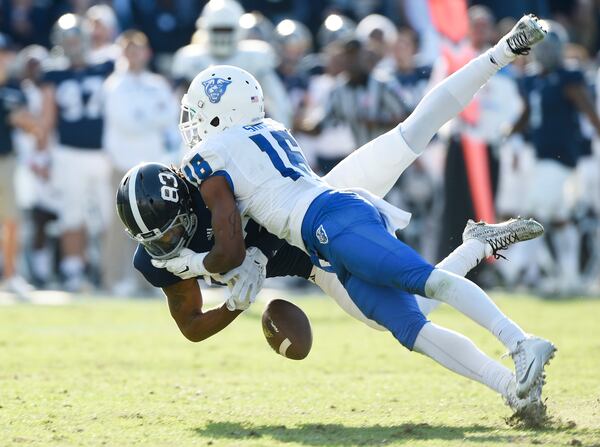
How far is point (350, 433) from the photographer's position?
4.64 m

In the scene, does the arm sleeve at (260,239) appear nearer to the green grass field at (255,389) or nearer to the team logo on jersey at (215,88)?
A: the team logo on jersey at (215,88)

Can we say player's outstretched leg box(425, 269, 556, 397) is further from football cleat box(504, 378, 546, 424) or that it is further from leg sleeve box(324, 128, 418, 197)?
leg sleeve box(324, 128, 418, 197)

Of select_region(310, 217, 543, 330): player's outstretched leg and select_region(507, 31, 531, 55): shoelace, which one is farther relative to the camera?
select_region(507, 31, 531, 55): shoelace

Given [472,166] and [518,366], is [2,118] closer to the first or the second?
[472,166]

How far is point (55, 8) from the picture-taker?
1427 centimetres

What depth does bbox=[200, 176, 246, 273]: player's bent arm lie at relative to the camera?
4.95 metres

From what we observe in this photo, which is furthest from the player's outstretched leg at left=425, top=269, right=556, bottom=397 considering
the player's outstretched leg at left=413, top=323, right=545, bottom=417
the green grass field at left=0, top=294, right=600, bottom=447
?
the green grass field at left=0, top=294, right=600, bottom=447

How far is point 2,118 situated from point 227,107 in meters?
5.83

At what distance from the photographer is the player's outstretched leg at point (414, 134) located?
579 cm

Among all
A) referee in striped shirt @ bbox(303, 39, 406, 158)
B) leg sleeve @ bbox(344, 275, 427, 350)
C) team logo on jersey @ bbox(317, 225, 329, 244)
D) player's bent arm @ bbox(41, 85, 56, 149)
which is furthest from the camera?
player's bent arm @ bbox(41, 85, 56, 149)

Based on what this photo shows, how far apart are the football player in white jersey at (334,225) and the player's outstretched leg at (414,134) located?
0.07 ft

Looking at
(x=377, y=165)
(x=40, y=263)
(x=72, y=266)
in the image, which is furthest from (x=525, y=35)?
(x=40, y=263)

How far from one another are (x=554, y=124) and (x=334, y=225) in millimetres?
6283

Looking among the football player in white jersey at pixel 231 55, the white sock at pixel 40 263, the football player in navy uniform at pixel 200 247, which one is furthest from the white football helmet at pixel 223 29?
the football player in navy uniform at pixel 200 247
